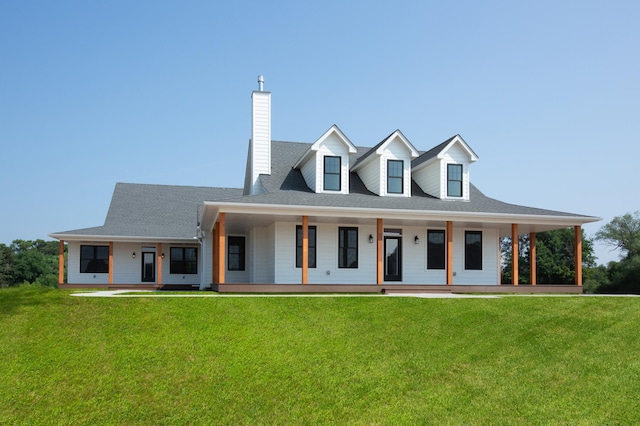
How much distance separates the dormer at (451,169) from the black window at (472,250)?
1.54 meters

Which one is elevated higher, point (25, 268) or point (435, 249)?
point (435, 249)

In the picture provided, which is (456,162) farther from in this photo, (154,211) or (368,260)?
(154,211)

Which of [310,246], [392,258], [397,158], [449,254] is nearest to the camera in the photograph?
[449,254]

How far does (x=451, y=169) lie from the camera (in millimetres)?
25000

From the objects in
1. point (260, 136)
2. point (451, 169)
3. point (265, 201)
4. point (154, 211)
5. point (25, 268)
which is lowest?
point (25, 268)

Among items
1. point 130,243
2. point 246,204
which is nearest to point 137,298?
point 246,204

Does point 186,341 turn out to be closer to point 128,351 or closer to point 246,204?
point 128,351

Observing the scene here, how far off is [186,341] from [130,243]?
19244 millimetres

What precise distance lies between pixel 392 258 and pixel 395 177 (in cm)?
321

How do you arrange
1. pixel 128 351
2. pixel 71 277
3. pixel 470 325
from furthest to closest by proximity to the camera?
1. pixel 71 277
2. pixel 470 325
3. pixel 128 351

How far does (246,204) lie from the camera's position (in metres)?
20.0

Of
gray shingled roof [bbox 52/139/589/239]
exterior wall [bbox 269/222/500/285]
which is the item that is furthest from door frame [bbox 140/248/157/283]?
exterior wall [bbox 269/222/500/285]

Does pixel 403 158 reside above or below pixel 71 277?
above

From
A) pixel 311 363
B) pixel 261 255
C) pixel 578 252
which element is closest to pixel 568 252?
pixel 578 252
